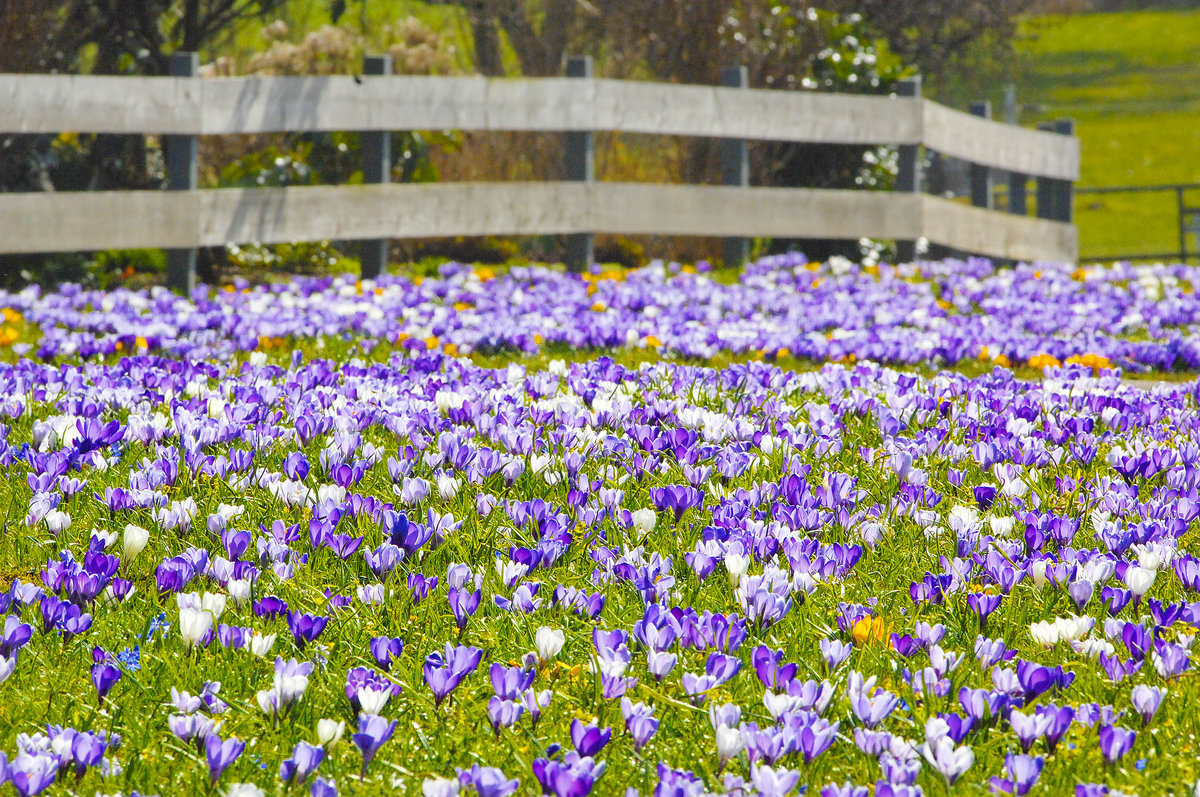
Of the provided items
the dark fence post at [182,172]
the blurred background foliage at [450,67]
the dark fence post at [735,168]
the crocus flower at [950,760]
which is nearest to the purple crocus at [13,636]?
the crocus flower at [950,760]

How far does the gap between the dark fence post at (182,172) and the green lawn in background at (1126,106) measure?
769 inches

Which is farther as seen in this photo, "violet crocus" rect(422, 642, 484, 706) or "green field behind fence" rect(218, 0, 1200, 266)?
"green field behind fence" rect(218, 0, 1200, 266)

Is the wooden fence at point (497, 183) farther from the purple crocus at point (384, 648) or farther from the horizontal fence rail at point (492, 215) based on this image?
the purple crocus at point (384, 648)

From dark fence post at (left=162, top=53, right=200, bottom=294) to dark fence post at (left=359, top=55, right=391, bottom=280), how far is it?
120 cm

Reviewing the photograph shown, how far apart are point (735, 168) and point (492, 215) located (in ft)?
6.74

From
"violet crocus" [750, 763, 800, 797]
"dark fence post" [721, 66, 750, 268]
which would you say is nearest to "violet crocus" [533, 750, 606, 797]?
"violet crocus" [750, 763, 800, 797]

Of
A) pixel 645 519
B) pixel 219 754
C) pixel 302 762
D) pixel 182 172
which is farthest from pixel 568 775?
pixel 182 172

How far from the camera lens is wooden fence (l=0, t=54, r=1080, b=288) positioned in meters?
7.56

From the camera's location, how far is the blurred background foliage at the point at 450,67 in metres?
9.49

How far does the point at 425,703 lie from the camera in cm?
201

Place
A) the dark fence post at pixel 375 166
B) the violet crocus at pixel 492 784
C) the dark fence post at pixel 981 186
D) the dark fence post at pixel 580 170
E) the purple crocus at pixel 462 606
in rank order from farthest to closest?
1. the dark fence post at pixel 981 186
2. the dark fence post at pixel 580 170
3. the dark fence post at pixel 375 166
4. the purple crocus at pixel 462 606
5. the violet crocus at pixel 492 784

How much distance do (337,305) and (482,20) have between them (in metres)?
9.43

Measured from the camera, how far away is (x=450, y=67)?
48.9ft

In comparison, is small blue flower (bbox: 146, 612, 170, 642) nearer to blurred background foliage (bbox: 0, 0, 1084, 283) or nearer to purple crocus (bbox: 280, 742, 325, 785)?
purple crocus (bbox: 280, 742, 325, 785)
